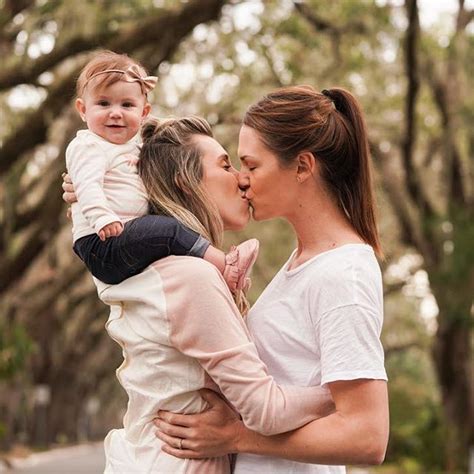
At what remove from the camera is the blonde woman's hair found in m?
3.41

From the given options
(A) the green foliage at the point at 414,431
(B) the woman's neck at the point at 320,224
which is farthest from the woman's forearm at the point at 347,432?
(A) the green foliage at the point at 414,431

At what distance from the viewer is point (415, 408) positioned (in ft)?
109

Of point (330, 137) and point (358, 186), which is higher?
point (330, 137)

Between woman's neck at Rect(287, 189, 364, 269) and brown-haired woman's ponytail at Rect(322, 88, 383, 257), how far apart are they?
0.09 feet

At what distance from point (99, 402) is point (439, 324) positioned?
4434 cm

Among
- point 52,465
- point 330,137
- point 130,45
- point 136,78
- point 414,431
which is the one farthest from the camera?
point 52,465

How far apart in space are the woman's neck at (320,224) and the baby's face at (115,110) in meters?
0.58

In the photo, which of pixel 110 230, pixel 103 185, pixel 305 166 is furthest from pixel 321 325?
pixel 103 185

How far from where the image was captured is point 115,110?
3650 mm

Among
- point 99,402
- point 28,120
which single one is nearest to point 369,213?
point 28,120

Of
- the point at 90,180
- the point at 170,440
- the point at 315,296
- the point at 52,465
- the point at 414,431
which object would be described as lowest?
the point at 52,465

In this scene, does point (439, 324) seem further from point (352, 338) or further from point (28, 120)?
point (352, 338)

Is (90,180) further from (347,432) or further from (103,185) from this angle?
(347,432)

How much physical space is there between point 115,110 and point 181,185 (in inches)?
15.4
